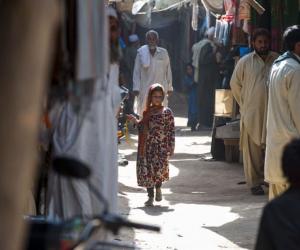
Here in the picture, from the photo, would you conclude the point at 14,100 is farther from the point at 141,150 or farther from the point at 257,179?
the point at 257,179

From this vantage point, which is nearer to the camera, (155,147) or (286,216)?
(286,216)

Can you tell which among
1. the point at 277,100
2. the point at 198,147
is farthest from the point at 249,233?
the point at 198,147

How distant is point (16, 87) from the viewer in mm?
2250

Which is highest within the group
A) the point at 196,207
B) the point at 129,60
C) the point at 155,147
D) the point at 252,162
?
the point at 129,60

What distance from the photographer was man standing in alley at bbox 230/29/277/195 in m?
10.6

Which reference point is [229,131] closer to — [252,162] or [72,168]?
[252,162]

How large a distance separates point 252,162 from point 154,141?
1.54 metres

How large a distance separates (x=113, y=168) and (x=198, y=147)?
1089 cm

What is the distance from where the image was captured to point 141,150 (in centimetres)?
1034

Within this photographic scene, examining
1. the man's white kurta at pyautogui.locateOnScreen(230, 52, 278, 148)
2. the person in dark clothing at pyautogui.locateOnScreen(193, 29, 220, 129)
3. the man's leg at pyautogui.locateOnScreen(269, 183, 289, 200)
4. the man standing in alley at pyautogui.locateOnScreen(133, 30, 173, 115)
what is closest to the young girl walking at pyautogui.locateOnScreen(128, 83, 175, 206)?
the man's white kurta at pyautogui.locateOnScreen(230, 52, 278, 148)

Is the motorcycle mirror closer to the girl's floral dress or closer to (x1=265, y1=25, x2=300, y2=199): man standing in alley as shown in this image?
(x1=265, y1=25, x2=300, y2=199): man standing in alley

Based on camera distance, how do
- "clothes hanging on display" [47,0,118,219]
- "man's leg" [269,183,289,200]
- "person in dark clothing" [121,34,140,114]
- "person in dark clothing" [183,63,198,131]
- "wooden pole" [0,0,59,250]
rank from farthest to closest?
"person in dark clothing" [183,63,198,131] → "person in dark clothing" [121,34,140,114] → "man's leg" [269,183,289,200] → "clothes hanging on display" [47,0,118,219] → "wooden pole" [0,0,59,250]

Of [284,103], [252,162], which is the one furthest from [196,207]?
[284,103]

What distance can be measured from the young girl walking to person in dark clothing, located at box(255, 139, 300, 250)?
572cm
